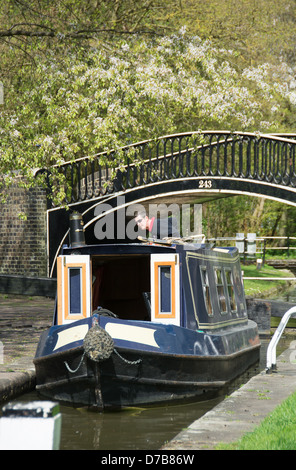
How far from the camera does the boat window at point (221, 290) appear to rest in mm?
11656

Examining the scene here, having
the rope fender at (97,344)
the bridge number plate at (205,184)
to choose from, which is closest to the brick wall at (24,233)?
the bridge number plate at (205,184)

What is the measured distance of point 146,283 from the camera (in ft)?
38.9

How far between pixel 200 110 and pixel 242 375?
477 cm

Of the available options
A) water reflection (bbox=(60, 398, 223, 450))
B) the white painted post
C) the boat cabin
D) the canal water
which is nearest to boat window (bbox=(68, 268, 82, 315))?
the boat cabin

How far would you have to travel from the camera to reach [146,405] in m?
9.12

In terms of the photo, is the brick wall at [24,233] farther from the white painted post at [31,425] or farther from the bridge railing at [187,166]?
the white painted post at [31,425]

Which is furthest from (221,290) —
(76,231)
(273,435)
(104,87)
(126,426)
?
(273,435)

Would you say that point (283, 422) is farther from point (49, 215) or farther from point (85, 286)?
point (49, 215)

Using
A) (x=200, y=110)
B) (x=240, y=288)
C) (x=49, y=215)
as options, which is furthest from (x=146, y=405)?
(x=49, y=215)

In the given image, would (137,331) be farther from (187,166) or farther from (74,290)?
(187,166)

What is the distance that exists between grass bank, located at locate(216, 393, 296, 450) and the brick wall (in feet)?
56.4

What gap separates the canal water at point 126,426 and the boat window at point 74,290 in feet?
3.84

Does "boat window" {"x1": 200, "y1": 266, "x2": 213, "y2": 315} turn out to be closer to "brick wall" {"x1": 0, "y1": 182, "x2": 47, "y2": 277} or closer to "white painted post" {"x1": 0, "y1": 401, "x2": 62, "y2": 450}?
"white painted post" {"x1": 0, "y1": 401, "x2": 62, "y2": 450}

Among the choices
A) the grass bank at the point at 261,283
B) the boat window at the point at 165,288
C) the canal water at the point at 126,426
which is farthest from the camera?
the grass bank at the point at 261,283
